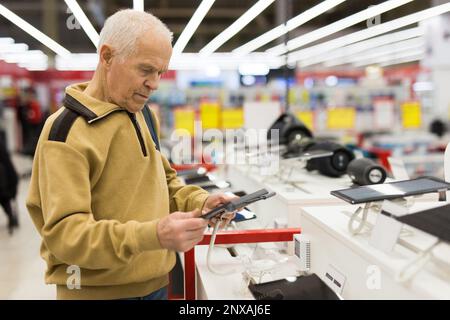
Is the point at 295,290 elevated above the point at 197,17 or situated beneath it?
situated beneath

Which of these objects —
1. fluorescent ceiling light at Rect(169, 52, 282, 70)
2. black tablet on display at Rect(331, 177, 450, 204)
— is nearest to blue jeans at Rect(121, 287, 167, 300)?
black tablet on display at Rect(331, 177, 450, 204)

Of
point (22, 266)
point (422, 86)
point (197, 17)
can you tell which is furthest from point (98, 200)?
point (422, 86)

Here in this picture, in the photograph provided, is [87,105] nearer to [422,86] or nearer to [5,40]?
[5,40]

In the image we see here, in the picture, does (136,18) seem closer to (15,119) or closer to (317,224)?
(317,224)

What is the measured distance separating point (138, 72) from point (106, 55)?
0.35ft

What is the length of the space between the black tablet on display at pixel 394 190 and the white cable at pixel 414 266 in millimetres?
232

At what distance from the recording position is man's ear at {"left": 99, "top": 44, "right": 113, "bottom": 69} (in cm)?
127

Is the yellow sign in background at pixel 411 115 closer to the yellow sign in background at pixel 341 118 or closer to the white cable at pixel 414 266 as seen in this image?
the yellow sign in background at pixel 341 118

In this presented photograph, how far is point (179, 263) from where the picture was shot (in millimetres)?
3521

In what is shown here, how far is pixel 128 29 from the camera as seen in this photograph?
1232 mm

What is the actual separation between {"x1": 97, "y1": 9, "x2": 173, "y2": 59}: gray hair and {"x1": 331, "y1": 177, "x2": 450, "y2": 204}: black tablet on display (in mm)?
690

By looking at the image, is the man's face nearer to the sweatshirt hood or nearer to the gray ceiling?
the sweatshirt hood
